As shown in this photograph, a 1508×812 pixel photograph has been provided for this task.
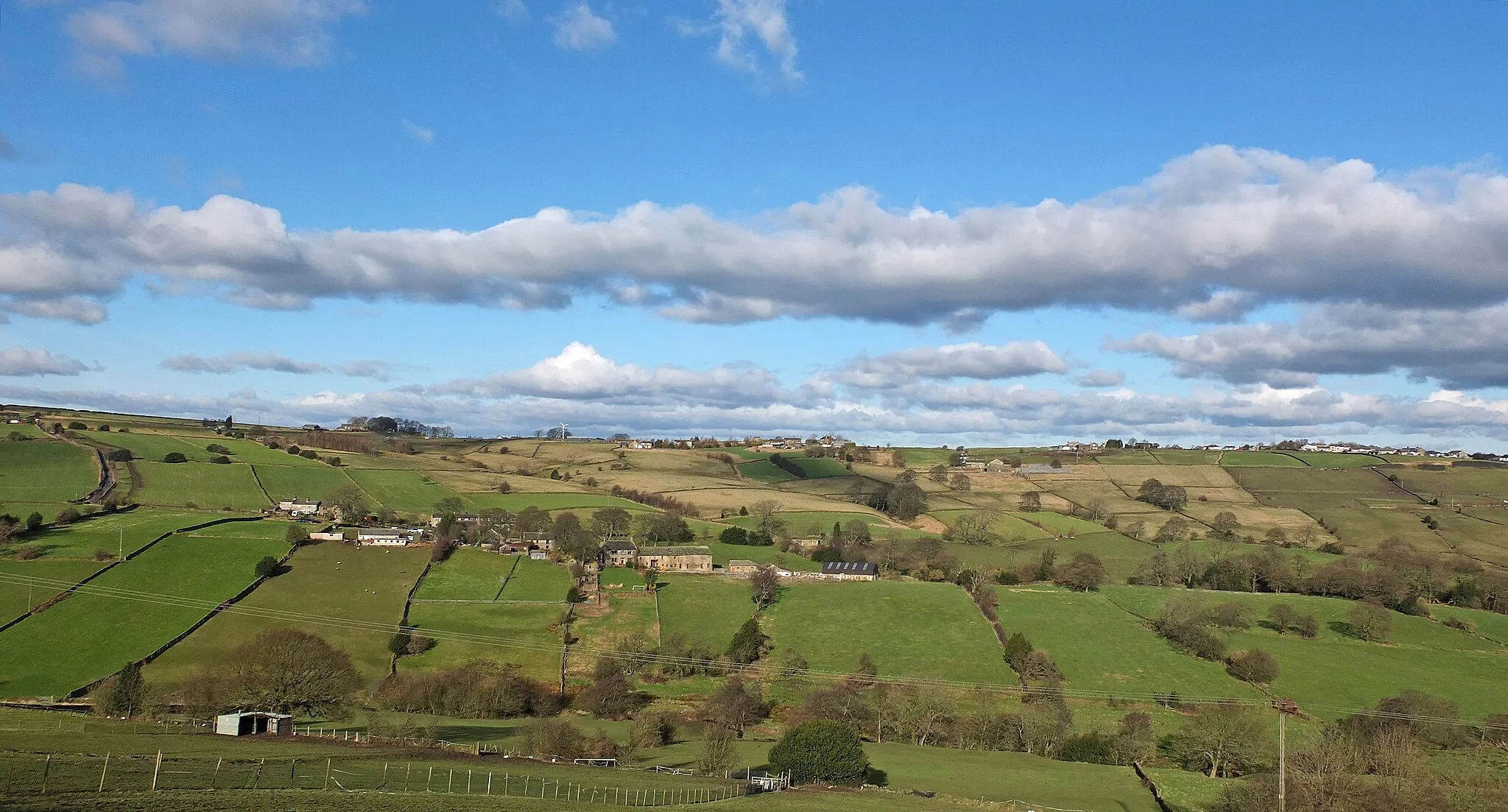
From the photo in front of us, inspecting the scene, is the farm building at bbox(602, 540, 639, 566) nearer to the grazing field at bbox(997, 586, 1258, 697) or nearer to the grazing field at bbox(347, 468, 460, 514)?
the grazing field at bbox(347, 468, 460, 514)

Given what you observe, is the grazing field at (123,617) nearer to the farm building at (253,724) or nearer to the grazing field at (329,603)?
the grazing field at (329,603)

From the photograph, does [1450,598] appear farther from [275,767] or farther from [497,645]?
[275,767]

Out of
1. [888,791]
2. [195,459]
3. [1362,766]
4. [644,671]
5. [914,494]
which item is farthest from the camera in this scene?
[914,494]

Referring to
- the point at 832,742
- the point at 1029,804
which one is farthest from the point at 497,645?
the point at 1029,804

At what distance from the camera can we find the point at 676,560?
120 metres

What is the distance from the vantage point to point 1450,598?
10744 cm

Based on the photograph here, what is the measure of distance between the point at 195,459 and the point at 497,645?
3545 inches

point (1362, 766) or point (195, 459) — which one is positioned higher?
point (195, 459)

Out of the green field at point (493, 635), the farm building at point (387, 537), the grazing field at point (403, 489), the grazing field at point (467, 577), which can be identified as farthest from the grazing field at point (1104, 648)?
the grazing field at point (403, 489)

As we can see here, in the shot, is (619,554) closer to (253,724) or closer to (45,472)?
(253,724)

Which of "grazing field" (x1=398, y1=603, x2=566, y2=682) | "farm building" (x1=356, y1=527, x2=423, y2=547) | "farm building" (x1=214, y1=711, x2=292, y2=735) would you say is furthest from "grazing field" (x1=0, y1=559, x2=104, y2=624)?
"farm building" (x1=214, y1=711, x2=292, y2=735)

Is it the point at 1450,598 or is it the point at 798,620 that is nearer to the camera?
the point at 798,620

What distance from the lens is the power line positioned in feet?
258

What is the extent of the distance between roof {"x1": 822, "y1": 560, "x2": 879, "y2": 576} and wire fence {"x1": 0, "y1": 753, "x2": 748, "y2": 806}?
238 feet
